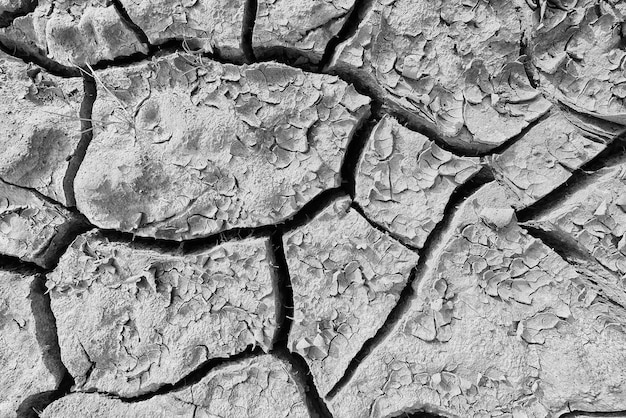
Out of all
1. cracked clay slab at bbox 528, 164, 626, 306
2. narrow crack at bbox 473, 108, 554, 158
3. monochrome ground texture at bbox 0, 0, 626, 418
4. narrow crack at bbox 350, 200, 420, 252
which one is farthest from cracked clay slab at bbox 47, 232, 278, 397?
cracked clay slab at bbox 528, 164, 626, 306

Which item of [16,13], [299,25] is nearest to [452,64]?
[299,25]

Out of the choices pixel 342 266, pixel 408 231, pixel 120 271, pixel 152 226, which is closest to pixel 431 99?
pixel 408 231

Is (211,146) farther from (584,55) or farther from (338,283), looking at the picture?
(584,55)

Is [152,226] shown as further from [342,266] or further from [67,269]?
[342,266]

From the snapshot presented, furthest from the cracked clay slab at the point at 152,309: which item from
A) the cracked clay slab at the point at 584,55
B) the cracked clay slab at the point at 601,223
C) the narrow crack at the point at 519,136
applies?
the cracked clay slab at the point at 584,55

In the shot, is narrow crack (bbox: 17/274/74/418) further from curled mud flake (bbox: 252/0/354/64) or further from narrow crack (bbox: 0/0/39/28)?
curled mud flake (bbox: 252/0/354/64)

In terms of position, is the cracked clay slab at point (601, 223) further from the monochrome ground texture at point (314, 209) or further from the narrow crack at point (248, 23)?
the narrow crack at point (248, 23)

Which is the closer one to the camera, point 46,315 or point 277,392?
point 277,392
